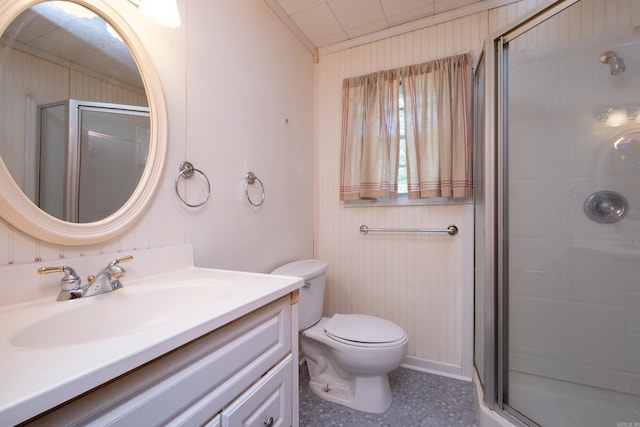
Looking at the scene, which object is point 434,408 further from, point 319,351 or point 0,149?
point 0,149

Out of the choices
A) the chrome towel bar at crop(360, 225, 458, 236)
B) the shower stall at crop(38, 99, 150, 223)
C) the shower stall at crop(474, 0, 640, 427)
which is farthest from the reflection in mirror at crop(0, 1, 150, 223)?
the shower stall at crop(474, 0, 640, 427)

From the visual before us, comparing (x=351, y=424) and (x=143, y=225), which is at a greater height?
(x=143, y=225)

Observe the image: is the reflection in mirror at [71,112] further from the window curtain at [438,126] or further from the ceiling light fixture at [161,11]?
the window curtain at [438,126]

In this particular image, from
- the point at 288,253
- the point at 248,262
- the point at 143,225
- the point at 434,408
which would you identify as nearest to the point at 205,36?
the point at 143,225

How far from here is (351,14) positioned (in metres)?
1.73

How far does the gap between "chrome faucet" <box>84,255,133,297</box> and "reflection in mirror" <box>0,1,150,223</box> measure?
0.52 feet

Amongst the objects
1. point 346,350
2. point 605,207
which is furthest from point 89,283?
point 605,207

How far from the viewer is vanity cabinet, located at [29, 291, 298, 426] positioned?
424 mm

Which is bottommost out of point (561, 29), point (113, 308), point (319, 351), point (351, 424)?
point (351, 424)

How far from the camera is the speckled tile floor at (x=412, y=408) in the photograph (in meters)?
1.34

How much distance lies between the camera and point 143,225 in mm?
948

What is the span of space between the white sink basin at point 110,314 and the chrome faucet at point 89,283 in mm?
19

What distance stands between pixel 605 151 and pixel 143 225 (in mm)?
1985

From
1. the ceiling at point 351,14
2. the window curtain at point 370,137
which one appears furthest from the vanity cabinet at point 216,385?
the ceiling at point 351,14
